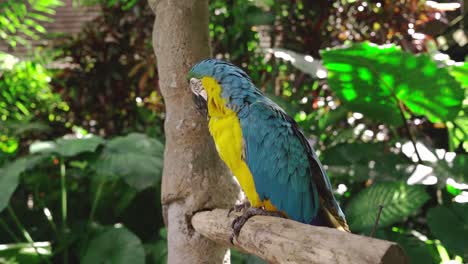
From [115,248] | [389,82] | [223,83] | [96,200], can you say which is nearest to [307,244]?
[223,83]

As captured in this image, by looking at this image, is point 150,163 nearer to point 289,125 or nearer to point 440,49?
point 289,125

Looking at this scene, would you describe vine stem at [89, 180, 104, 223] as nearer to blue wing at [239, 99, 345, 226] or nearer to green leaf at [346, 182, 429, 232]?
green leaf at [346, 182, 429, 232]

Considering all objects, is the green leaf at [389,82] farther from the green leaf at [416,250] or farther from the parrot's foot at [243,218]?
the parrot's foot at [243,218]

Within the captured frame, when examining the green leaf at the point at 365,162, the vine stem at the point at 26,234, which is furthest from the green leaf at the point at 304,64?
the vine stem at the point at 26,234

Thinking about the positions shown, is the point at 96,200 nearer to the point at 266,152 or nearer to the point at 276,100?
the point at 276,100

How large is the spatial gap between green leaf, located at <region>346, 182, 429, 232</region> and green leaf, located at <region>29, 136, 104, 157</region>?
2.63 ft

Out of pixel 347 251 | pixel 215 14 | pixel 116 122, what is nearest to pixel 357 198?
pixel 347 251

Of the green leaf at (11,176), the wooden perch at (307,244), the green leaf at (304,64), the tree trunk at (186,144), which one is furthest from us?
the green leaf at (11,176)

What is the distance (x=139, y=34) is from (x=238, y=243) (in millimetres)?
1570

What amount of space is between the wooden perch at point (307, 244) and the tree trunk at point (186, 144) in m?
0.19

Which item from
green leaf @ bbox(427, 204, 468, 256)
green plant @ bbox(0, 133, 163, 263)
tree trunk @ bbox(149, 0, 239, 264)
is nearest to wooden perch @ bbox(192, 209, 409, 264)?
tree trunk @ bbox(149, 0, 239, 264)

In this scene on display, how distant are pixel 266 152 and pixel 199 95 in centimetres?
18

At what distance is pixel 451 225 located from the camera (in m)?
1.18

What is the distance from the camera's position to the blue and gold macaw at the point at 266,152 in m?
0.78
